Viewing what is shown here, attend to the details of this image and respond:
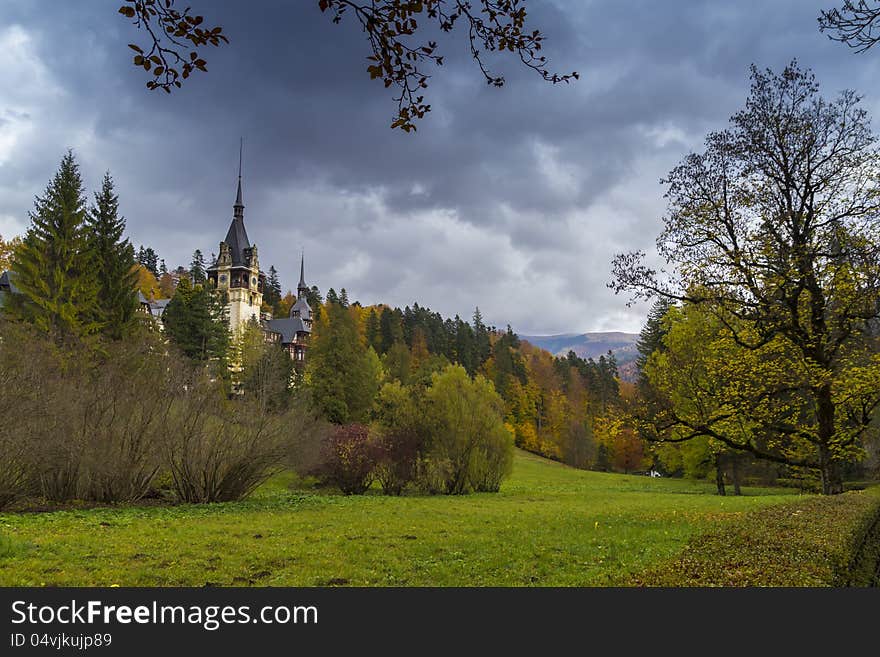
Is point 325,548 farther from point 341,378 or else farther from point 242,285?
point 242,285

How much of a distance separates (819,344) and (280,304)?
10343 cm

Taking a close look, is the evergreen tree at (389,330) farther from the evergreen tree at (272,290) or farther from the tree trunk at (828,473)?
the tree trunk at (828,473)

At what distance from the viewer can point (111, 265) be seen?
3419 cm

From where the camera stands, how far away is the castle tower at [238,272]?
81750 millimetres

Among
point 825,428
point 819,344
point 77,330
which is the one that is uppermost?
point 77,330

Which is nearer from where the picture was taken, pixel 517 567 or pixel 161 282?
pixel 517 567

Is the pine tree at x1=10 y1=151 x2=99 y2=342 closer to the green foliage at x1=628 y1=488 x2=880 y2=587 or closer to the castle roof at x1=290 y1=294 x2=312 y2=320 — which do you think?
the green foliage at x1=628 y1=488 x2=880 y2=587

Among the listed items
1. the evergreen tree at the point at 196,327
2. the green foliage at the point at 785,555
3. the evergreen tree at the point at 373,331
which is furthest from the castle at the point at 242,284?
the green foliage at the point at 785,555

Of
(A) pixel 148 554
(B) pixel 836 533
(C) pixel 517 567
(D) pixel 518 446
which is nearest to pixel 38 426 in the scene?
(A) pixel 148 554

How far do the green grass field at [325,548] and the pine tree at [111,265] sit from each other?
22.3m

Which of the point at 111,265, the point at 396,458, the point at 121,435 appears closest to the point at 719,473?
the point at 396,458

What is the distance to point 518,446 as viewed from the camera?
69.4m

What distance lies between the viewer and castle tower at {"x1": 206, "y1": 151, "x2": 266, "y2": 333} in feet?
268
